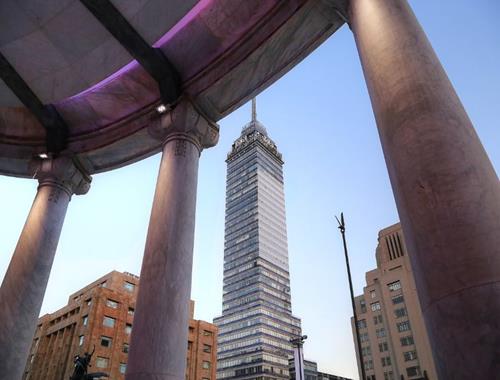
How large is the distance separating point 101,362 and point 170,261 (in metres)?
63.5

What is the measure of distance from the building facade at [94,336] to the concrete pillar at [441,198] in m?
63.5

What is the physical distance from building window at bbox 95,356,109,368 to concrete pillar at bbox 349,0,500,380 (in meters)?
68.1

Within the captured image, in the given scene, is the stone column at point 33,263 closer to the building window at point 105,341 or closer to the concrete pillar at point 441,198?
the concrete pillar at point 441,198

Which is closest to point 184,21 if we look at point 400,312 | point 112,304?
point 112,304

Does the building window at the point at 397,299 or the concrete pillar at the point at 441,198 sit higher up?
the building window at the point at 397,299

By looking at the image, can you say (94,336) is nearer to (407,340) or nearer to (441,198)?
(441,198)

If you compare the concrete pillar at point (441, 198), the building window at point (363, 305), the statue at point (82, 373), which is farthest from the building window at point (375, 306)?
the concrete pillar at point (441, 198)

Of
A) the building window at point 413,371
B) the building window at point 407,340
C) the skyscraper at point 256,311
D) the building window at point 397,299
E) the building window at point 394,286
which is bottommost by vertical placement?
the building window at point 413,371

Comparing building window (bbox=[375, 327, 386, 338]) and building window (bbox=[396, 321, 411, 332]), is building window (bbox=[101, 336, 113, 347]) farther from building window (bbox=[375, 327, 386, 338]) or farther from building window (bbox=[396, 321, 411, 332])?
building window (bbox=[375, 327, 386, 338])

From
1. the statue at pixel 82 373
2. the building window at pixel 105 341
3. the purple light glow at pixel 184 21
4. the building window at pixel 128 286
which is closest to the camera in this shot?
the statue at pixel 82 373

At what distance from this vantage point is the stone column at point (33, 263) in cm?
1020

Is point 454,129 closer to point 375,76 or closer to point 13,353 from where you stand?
point 375,76

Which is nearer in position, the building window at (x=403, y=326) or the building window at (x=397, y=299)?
the building window at (x=403, y=326)

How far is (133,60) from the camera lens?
1181 cm
